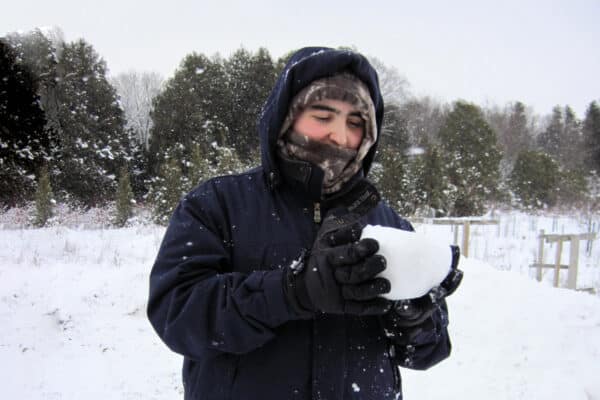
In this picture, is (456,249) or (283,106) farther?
(283,106)

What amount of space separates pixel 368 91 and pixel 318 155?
378 millimetres

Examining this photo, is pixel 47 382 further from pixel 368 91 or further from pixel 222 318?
pixel 368 91

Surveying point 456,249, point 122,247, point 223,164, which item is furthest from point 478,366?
point 223,164

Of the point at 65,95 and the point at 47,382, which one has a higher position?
the point at 65,95

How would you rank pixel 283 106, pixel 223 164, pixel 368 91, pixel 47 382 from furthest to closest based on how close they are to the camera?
1. pixel 223 164
2. pixel 47 382
3. pixel 368 91
4. pixel 283 106

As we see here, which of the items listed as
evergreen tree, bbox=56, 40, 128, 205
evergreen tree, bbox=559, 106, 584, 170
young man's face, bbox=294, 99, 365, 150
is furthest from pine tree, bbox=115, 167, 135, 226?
evergreen tree, bbox=559, 106, 584, 170

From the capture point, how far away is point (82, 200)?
15.0 m

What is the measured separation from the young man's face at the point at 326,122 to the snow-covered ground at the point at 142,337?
10.7 ft

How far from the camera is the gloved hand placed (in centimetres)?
96

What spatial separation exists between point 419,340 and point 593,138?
3225 cm

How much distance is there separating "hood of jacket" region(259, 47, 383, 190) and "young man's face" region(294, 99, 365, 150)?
0.27 feet

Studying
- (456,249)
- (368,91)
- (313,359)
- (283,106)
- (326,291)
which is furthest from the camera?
(368,91)

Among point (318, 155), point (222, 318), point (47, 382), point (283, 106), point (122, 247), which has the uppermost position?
point (283, 106)

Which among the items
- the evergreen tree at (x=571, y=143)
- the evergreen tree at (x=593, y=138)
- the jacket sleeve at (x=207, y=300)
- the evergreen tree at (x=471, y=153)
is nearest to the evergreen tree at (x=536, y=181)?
the evergreen tree at (x=471, y=153)
